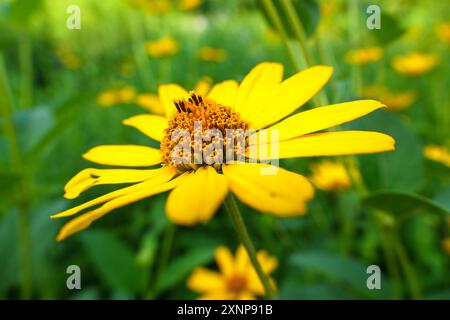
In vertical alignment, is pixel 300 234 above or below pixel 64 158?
below

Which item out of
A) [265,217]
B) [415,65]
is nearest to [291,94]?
[265,217]

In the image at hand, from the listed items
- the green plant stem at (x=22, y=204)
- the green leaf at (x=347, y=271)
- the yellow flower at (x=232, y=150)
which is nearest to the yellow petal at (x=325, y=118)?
the yellow flower at (x=232, y=150)

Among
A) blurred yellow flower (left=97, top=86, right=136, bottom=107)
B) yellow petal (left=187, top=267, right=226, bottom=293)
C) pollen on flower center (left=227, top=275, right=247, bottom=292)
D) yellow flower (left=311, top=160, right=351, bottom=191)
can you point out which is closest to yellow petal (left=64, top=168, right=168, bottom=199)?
yellow petal (left=187, top=267, right=226, bottom=293)

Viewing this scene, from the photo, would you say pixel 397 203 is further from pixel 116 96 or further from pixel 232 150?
A: pixel 116 96

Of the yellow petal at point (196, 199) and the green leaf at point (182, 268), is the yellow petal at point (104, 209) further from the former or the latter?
the green leaf at point (182, 268)
